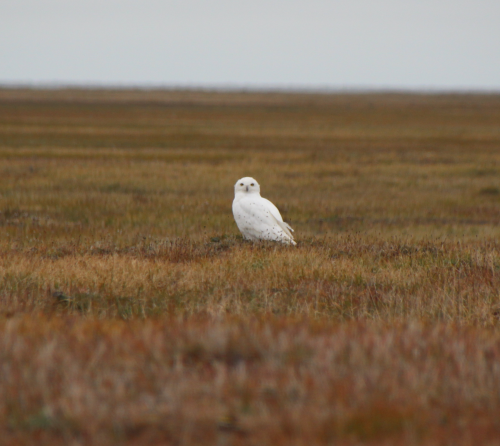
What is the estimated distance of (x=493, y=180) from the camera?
875 inches

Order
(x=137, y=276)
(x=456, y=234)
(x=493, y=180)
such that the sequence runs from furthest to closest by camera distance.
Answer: (x=493, y=180), (x=456, y=234), (x=137, y=276)

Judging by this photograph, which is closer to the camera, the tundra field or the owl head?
the tundra field

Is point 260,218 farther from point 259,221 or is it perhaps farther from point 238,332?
point 238,332

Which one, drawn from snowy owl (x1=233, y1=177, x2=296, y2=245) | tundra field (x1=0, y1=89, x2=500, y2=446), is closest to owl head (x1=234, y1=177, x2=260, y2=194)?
snowy owl (x1=233, y1=177, x2=296, y2=245)

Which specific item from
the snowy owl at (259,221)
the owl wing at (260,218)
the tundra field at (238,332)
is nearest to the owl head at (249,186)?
the snowy owl at (259,221)

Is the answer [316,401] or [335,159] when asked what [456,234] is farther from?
[335,159]

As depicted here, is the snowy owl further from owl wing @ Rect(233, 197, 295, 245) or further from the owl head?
the owl head

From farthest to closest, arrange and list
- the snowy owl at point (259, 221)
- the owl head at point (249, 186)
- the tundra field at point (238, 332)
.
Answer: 1. the owl head at point (249, 186)
2. the snowy owl at point (259, 221)
3. the tundra field at point (238, 332)

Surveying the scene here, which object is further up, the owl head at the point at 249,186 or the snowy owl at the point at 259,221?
the owl head at the point at 249,186

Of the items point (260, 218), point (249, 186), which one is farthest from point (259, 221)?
point (249, 186)

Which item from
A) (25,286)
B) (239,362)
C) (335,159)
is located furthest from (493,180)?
(239,362)

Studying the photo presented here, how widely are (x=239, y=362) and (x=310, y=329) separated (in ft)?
2.58

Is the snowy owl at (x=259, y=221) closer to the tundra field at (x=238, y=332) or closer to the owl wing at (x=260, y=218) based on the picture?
the owl wing at (x=260, y=218)

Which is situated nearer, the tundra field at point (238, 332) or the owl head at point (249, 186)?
the tundra field at point (238, 332)
